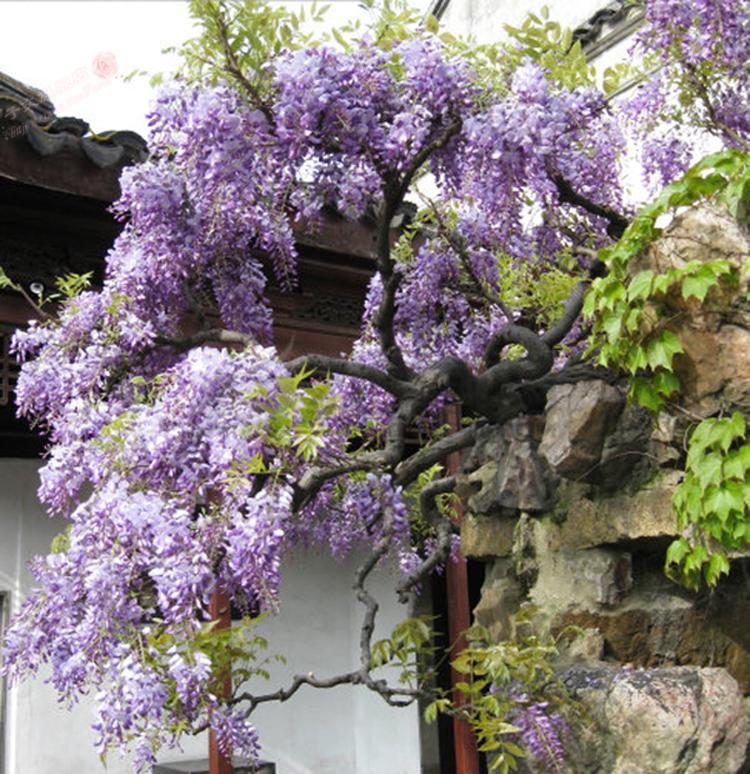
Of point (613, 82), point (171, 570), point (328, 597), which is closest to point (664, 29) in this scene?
point (613, 82)

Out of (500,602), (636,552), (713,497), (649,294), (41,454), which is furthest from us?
(41,454)

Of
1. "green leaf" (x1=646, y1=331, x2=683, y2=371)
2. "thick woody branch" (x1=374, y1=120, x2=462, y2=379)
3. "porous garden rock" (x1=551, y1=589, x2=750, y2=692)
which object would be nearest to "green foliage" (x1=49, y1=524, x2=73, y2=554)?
"thick woody branch" (x1=374, y1=120, x2=462, y2=379)

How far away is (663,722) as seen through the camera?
2939 millimetres

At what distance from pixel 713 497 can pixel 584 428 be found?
0.54 m

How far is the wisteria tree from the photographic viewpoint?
2.97 m

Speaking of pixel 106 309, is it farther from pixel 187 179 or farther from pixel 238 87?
pixel 238 87

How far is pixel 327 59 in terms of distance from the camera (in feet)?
10.6

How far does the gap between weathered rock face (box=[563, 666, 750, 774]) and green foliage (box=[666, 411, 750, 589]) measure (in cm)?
34

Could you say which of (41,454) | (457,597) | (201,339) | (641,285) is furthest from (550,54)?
(457,597)

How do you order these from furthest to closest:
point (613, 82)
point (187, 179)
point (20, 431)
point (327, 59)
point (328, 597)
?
point (328, 597) < point (20, 431) < point (613, 82) < point (187, 179) < point (327, 59)

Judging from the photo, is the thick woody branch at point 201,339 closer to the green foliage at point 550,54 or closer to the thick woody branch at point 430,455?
the thick woody branch at point 430,455

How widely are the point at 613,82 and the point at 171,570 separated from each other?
2.74m

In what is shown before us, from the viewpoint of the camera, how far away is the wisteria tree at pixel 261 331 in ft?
9.75

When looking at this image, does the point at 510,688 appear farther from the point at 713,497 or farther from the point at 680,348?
the point at 680,348
